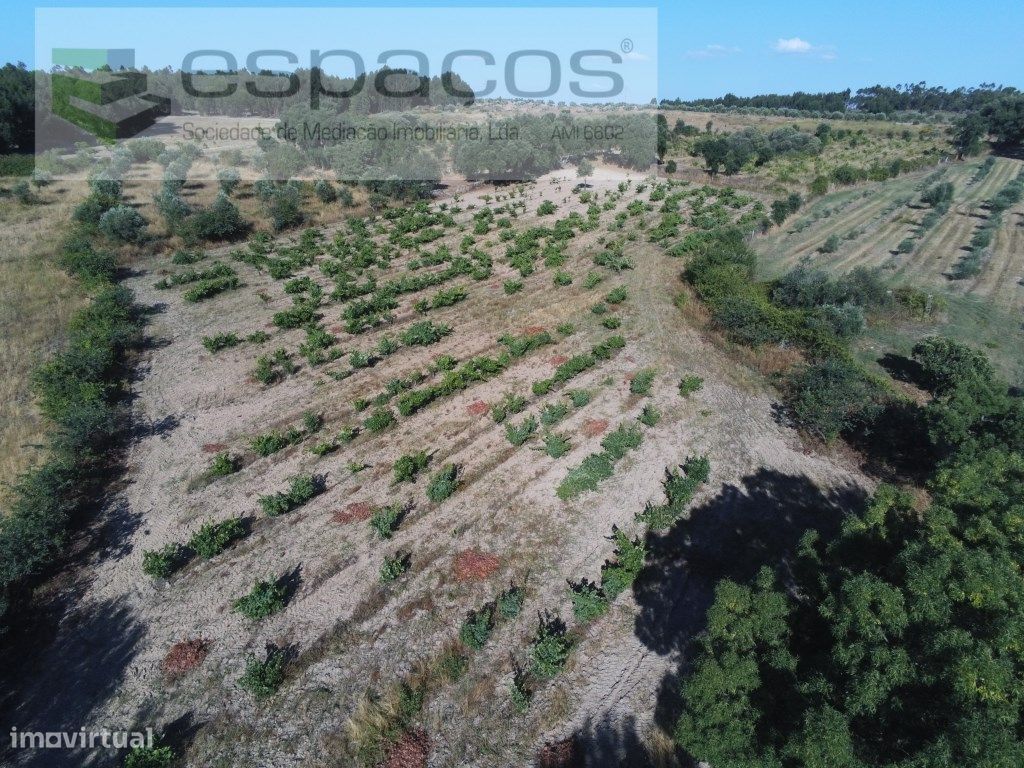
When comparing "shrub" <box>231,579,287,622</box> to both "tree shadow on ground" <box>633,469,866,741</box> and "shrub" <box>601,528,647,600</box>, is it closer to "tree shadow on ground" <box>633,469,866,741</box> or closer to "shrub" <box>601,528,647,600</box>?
"shrub" <box>601,528,647,600</box>

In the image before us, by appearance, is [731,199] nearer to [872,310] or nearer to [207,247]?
[872,310]

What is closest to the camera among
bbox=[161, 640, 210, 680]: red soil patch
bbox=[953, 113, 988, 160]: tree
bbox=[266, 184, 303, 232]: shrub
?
bbox=[161, 640, 210, 680]: red soil patch

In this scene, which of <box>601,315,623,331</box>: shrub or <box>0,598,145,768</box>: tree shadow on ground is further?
<box>601,315,623,331</box>: shrub

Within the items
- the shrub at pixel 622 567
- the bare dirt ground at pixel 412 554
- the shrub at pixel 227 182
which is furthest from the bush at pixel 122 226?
the shrub at pixel 622 567

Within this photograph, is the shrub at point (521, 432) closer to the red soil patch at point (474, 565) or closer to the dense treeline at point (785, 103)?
the red soil patch at point (474, 565)

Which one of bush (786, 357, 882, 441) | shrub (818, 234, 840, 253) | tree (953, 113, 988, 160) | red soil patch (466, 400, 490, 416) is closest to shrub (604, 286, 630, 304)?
bush (786, 357, 882, 441)

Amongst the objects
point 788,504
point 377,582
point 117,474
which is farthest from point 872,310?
point 117,474
